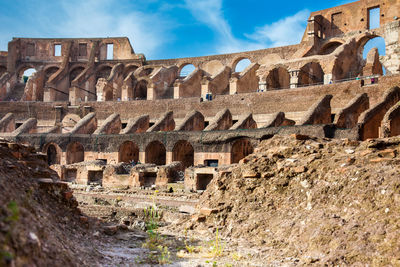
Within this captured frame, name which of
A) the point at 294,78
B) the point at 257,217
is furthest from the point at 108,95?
the point at 257,217

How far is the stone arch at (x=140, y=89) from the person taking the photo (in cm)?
3928

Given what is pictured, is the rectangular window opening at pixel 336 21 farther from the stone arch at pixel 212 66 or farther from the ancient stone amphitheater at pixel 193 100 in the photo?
the stone arch at pixel 212 66

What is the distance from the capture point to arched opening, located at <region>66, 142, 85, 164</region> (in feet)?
86.6

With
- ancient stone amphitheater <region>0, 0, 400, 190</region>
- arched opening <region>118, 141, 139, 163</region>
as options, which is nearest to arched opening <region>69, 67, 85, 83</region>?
ancient stone amphitheater <region>0, 0, 400, 190</region>

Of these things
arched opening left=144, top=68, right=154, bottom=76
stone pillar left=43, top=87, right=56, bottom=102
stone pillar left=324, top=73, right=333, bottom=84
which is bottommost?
stone pillar left=324, top=73, right=333, bottom=84

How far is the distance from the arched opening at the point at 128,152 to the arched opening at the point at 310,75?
1405 centimetres

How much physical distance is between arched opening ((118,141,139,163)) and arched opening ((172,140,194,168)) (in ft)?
11.5

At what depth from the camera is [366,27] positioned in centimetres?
3238

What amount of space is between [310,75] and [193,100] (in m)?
9.91

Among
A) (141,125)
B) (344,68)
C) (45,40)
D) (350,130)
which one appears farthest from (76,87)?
(350,130)

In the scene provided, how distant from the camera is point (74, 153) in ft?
Answer: 89.1

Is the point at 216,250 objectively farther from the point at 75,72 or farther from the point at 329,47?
the point at 75,72

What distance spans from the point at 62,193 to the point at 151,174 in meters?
12.0

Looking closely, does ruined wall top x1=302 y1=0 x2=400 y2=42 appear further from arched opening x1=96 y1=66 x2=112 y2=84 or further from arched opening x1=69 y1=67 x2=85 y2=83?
arched opening x1=69 y1=67 x2=85 y2=83
